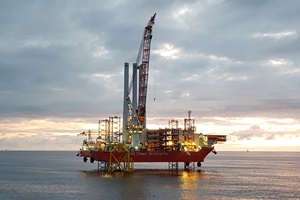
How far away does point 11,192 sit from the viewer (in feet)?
261

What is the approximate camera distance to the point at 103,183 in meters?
90.3

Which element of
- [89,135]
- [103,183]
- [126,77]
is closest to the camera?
[103,183]

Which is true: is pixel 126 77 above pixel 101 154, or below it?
above

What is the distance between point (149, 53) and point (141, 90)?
1237 cm

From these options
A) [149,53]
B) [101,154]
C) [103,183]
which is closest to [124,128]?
[101,154]

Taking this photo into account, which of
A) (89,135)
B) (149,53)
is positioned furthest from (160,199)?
(89,135)

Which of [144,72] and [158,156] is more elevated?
[144,72]

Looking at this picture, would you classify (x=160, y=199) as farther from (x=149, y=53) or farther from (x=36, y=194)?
(x=149, y=53)

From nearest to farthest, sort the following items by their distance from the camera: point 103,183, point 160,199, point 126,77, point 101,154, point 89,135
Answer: point 160,199 → point 103,183 → point 101,154 → point 126,77 → point 89,135

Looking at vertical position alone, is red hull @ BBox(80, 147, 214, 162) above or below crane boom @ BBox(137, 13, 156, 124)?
below

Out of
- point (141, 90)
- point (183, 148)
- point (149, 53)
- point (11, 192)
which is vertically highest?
point (149, 53)

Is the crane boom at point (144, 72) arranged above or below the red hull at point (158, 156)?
above

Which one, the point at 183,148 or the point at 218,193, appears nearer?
the point at 218,193

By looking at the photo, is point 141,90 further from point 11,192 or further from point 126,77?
point 11,192
